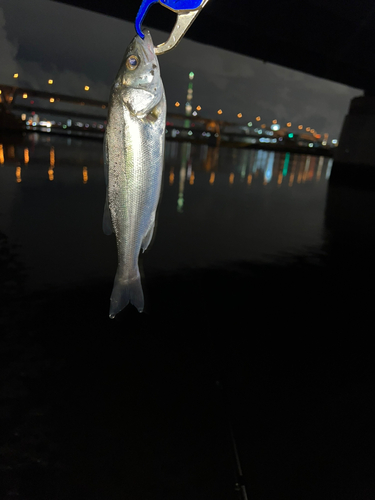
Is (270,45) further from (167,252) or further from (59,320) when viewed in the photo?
(59,320)

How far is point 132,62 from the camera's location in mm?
1734

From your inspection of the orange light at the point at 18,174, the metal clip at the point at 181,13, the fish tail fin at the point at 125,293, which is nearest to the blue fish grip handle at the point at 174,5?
the metal clip at the point at 181,13

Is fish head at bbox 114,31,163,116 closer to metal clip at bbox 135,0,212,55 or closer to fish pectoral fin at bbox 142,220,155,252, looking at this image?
metal clip at bbox 135,0,212,55

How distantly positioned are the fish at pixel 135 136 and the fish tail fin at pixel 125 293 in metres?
0.47

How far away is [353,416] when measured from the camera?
10.3 ft

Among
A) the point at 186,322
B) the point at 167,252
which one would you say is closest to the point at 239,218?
the point at 167,252

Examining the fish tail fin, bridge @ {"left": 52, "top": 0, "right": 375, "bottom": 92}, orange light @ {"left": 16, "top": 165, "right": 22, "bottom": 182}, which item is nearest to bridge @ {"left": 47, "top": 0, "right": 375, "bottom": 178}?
bridge @ {"left": 52, "top": 0, "right": 375, "bottom": 92}

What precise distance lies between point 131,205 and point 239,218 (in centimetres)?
970

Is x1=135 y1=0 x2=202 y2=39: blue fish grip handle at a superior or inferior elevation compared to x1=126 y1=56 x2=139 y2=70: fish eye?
superior

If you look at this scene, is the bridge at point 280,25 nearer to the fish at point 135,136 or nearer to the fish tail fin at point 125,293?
the fish at point 135,136

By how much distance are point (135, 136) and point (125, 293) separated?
106 centimetres

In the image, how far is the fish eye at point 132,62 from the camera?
1.73m

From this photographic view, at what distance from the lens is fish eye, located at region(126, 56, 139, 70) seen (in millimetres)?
1726

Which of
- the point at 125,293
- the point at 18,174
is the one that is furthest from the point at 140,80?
the point at 18,174
